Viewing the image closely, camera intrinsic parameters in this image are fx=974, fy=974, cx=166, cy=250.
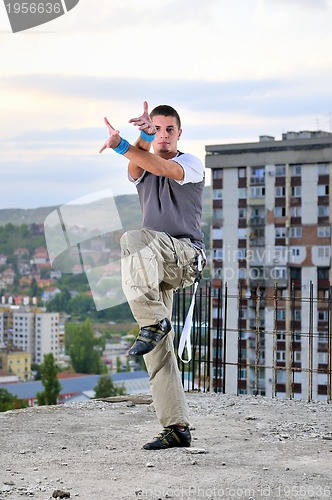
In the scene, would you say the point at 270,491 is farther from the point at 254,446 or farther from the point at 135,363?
the point at 135,363

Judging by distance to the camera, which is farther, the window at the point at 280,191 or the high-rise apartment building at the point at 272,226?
the window at the point at 280,191

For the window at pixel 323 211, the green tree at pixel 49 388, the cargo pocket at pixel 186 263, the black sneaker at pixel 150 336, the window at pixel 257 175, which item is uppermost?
the window at pixel 257 175

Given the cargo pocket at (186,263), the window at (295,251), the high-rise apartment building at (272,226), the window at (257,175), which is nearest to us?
the cargo pocket at (186,263)

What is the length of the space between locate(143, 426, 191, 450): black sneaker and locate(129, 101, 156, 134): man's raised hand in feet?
5.59

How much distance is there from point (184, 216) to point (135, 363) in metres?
82.5

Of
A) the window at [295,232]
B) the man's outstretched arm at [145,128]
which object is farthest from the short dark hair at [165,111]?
the window at [295,232]

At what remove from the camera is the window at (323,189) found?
55688mm

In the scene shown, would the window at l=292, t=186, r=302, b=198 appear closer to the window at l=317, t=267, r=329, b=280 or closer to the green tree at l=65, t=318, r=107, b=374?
the window at l=317, t=267, r=329, b=280

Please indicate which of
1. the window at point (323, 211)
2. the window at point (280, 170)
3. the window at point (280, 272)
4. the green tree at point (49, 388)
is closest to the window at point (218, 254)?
the window at point (280, 272)

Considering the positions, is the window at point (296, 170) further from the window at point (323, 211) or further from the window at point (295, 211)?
the window at point (323, 211)

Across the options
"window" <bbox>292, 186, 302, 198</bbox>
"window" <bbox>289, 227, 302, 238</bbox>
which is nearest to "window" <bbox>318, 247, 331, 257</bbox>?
"window" <bbox>289, 227, 302, 238</bbox>

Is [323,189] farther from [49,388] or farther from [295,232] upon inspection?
[49,388]

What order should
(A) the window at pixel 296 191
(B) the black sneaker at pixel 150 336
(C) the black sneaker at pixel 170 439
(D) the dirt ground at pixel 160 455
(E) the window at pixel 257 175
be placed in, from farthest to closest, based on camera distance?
(E) the window at pixel 257 175 → (A) the window at pixel 296 191 → (C) the black sneaker at pixel 170 439 → (B) the black sneaker at pixel 150 336 → (D) the dirt ground at pixel 160 455

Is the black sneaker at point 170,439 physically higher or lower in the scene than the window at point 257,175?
lower
